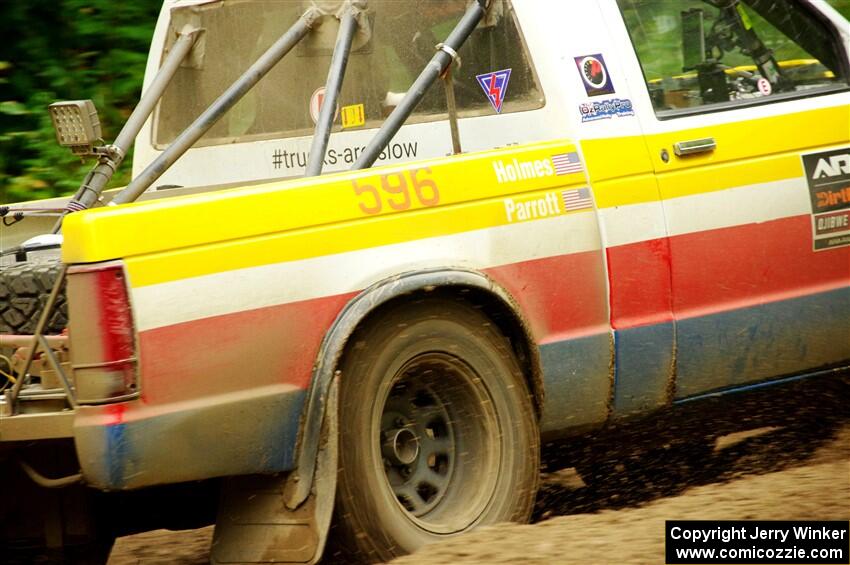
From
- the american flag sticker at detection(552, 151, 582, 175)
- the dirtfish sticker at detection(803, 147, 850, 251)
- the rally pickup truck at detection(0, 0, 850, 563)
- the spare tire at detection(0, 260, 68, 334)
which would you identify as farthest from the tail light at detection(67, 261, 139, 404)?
the dirtfish sticker at detection(803, 147, 850, 251)

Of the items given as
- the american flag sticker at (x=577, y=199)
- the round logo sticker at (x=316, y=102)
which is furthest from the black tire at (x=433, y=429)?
the round logo sticker at (x=316, y=102)

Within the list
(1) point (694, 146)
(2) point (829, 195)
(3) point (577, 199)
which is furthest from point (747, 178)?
(3) point (577, 199)

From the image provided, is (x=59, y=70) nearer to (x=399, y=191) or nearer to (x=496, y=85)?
(x=496, y=85)

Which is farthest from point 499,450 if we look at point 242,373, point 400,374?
point 242,373

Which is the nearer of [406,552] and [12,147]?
[406,552]

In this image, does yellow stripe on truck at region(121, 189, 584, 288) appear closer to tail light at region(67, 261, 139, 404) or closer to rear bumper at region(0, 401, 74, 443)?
tail light at region(67, 261, 139, 404)

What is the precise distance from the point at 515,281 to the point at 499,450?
1.83ft

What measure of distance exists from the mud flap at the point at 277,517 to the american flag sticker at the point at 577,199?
1.06 m

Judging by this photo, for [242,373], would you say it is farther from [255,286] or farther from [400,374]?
[400,374]

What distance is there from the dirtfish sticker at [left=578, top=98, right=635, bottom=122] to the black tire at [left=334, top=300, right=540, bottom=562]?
83 centimetres

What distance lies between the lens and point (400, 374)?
4.19 metres

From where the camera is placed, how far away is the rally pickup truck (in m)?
3.75

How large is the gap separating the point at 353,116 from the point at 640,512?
205cm

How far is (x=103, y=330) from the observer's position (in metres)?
3.63
